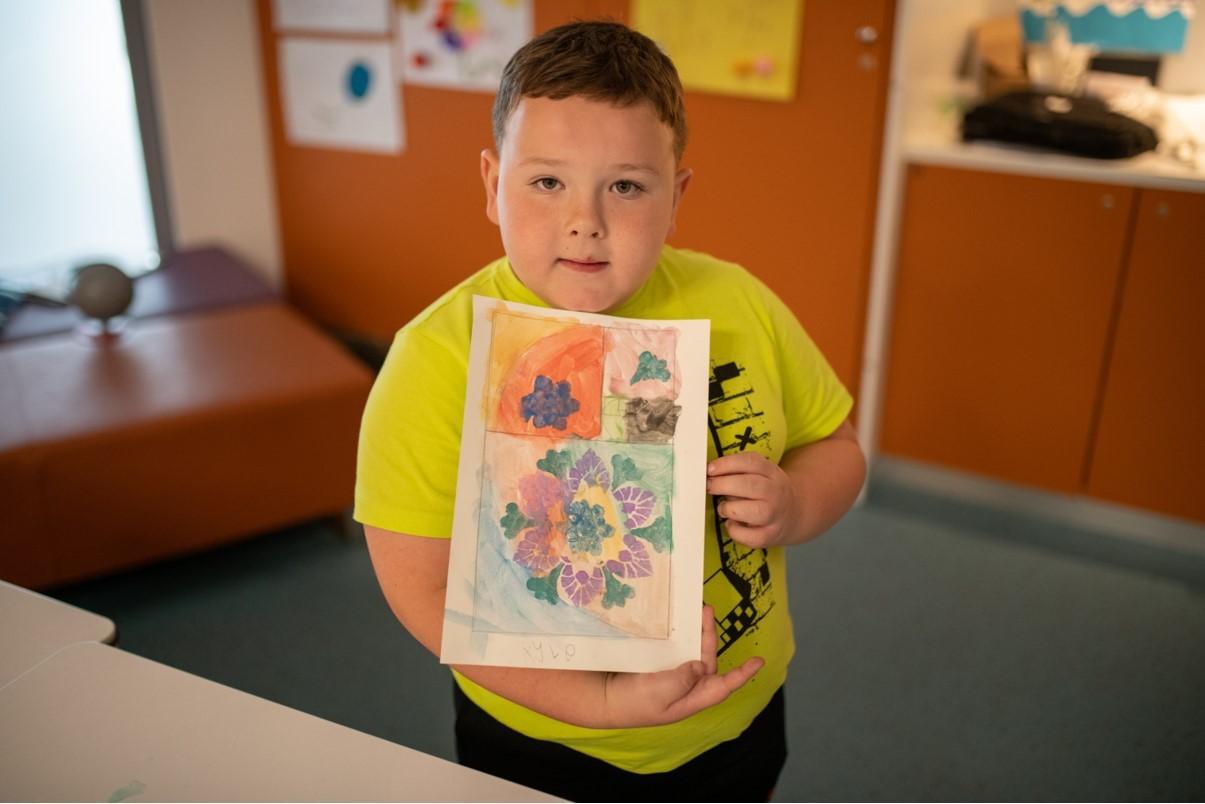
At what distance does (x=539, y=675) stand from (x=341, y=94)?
3.12 meters

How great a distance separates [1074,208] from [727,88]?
89 cm

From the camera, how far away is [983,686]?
2227mm

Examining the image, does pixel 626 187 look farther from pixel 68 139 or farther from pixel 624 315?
pixel 68 139

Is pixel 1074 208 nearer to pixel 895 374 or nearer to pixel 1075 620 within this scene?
pixel 895 374

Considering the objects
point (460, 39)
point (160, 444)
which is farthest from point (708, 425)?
point (460, 39)

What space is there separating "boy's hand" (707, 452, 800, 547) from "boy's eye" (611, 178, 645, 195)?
0.77ft

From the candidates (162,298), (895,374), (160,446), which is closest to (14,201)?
(162,298)

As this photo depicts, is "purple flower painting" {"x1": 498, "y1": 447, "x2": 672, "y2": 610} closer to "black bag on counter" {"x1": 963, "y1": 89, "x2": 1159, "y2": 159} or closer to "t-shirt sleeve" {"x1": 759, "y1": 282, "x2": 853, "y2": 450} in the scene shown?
"t-shirt sleeve" {"x1": 759, "y1": 282, "x2": 853, "y2": 450}

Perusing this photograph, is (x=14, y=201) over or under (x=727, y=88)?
under

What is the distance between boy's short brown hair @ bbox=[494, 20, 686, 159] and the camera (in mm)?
869

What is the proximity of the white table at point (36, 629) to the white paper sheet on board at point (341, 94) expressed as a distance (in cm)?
268

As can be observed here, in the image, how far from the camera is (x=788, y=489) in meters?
0.96

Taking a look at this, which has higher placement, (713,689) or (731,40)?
(731,40)

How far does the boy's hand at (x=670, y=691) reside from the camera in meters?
0.86
